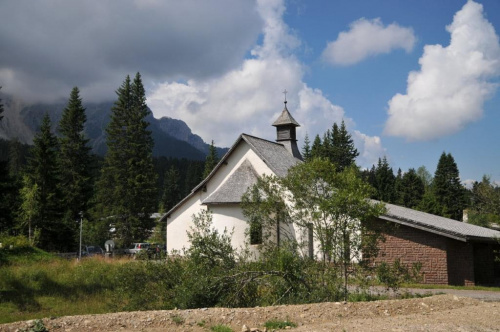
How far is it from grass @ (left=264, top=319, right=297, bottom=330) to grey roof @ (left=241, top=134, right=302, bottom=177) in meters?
15.3

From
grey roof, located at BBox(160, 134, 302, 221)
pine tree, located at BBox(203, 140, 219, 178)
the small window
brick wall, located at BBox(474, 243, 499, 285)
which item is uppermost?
pine tree, located at BBox(203, 140, 219, 178)

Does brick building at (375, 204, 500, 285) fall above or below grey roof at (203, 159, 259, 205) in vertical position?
below

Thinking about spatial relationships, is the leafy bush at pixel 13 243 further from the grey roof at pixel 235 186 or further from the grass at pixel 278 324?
→ the grass at pixel 278 324

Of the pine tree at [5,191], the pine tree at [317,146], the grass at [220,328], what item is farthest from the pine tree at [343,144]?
the grass at [220,328]

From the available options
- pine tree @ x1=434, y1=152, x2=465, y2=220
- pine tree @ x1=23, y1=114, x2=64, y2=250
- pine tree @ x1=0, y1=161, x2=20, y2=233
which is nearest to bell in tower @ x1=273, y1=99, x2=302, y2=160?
pine tree @ x1=23, y1=114, x2=64, y2=250

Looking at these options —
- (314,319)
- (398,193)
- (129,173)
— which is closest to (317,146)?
(398,193)

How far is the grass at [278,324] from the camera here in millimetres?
7629

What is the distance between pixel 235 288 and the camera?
1116cm

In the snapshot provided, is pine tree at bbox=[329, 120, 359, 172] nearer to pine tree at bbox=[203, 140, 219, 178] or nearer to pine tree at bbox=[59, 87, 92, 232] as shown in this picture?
pine tree at bbox=[203, 140, 219, 178]

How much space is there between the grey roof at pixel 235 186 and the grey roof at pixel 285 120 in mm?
7819

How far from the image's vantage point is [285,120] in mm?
31984

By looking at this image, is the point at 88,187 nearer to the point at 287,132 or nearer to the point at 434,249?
the point at 287,132

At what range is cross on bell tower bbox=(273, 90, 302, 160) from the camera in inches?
1245

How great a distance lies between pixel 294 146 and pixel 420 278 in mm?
21504
